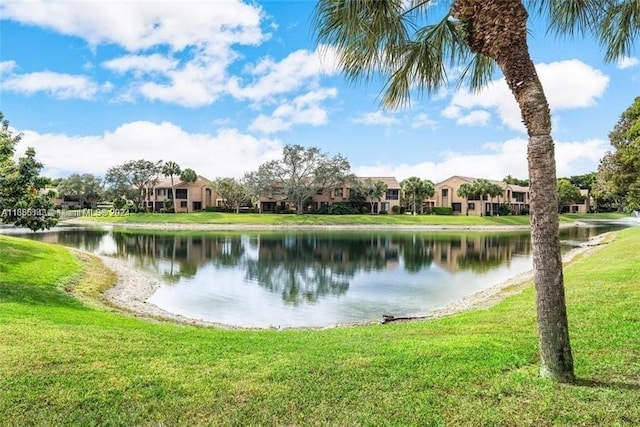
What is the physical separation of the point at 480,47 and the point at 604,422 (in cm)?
409

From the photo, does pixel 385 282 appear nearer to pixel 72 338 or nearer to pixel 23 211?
pixel 23 211

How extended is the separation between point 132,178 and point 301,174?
30380mm

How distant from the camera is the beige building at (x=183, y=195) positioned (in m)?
83.7

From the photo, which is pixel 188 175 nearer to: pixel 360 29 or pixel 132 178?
pixel 132 178

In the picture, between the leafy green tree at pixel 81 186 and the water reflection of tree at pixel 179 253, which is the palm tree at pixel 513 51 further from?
the leafy green tree at pixel 81 186

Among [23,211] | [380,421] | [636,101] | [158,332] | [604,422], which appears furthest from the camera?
[636,101]

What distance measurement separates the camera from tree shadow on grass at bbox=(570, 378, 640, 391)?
193 inches

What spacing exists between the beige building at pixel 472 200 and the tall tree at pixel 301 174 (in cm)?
2040

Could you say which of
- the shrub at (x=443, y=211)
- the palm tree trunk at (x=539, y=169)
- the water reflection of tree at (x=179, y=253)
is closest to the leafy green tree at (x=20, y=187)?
the water reflection of tree at (x=179, y=253)

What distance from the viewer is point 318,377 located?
18.5 ft

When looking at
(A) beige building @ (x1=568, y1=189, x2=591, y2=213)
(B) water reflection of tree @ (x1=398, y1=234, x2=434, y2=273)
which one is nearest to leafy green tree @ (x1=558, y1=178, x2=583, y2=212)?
(A) beige building @ (x1=568, y1=189, x2=591, y2=213)

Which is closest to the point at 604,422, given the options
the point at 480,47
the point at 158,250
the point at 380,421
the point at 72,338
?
the point at 380,421

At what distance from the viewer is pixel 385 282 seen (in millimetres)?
23281

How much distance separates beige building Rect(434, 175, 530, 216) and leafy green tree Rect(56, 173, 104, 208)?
65.1 metres
